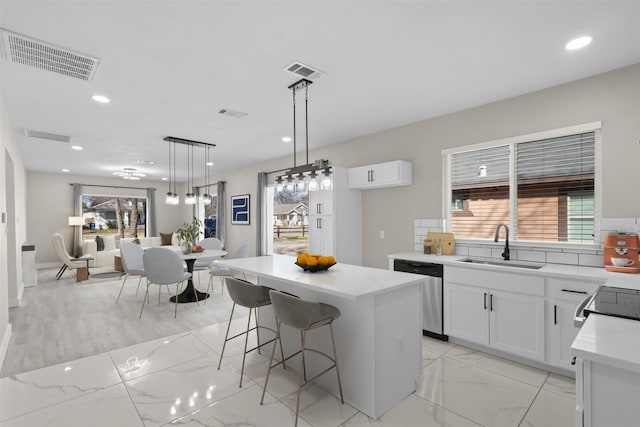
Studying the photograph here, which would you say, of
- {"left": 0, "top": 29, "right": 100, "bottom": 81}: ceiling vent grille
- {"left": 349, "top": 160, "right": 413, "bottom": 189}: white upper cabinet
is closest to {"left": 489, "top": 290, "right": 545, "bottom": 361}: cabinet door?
{"left": 349, "top": 160, "right": 413, "bottom": 189}: white upper cabinet

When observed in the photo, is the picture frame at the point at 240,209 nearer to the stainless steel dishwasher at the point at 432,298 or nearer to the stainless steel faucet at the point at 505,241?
the stainless steel dishwasher at the point at 432,298

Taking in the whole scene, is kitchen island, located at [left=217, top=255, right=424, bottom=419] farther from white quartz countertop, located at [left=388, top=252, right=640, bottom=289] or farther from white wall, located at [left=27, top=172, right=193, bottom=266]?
white wall, located at [left=27, top=172, right=193, bottom=266]

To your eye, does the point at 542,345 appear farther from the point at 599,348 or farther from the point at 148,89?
the point at 148,89

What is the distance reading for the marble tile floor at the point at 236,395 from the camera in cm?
206

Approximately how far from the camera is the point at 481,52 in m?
2.41

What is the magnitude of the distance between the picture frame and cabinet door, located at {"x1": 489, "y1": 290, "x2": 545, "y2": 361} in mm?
5863

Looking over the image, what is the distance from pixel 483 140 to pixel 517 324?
195cm

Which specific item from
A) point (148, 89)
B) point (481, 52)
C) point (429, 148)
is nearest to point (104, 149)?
point (148, 89)

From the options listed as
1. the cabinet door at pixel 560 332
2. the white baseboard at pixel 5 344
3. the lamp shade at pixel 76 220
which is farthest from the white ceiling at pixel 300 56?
the lamp shade at pixel 76 220

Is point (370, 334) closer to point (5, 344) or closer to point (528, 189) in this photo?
point (528, 189)

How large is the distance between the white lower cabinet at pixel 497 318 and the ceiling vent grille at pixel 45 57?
12.5 feet

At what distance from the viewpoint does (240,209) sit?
312 inches

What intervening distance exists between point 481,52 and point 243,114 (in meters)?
2.59

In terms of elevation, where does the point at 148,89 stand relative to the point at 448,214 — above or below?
above
